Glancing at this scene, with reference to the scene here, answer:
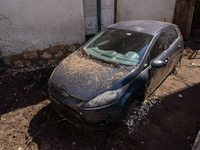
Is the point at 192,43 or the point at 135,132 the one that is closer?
the point at 135,132

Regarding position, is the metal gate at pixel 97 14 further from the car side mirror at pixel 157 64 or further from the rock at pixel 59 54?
the car side mirror at pixel 157 64

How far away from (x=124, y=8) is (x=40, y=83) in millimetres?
4461

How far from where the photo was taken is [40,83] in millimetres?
4078

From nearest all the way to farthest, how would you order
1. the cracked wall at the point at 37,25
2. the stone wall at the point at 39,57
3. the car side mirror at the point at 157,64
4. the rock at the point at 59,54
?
the car side mirror at the point at 157,64 → the cracked wall at the point at 37,25 → the stone wall at the point at 39,57 → the rock at the point at 59,54

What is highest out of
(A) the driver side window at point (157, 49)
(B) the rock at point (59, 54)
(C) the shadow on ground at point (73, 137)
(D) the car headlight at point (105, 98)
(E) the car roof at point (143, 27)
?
(E) the car roof at point (143, 27)

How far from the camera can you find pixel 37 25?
4562 millimetres

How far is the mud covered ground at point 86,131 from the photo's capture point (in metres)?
2.56

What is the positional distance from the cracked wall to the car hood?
230 cm

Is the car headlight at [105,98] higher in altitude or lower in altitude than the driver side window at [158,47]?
lower

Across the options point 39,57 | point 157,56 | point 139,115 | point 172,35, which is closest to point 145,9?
point 172,35

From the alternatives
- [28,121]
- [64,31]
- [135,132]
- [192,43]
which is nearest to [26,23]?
[64,31]

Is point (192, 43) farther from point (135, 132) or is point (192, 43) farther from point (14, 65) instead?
point (14, 65)

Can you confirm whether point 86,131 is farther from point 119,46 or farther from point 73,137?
point 119,46

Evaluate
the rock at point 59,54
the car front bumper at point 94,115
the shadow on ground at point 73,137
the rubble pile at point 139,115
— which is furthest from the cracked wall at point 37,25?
the rubble pile at point 139,115
